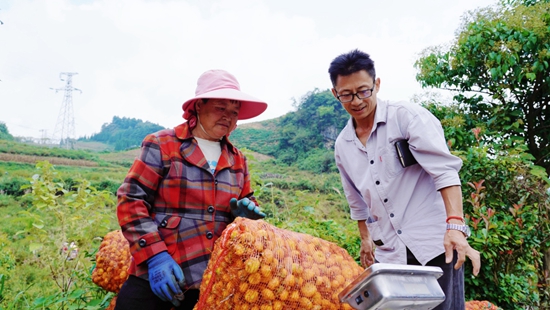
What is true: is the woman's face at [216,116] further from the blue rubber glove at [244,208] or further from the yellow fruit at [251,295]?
the yellow fruit at [251,295]

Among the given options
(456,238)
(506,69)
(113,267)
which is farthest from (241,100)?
(506,69)

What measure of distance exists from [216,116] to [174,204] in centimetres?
42

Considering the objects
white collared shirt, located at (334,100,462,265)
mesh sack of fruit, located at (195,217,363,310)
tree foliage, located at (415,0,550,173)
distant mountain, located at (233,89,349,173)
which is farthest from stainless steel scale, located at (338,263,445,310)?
distant mountain, located at (233,89,349,173)

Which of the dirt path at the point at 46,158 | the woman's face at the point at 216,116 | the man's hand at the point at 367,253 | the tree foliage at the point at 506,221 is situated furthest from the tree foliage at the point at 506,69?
the dirt path at the point at 46,158

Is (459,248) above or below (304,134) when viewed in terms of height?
below

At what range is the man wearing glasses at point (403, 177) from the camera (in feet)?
4.84

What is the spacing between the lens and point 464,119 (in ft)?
14.1

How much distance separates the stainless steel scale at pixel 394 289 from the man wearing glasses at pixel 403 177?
39 cm

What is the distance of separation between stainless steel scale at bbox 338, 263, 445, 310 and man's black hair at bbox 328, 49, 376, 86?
35.6 inches

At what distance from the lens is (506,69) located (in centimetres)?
403

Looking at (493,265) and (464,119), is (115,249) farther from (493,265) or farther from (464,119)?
(464,119)

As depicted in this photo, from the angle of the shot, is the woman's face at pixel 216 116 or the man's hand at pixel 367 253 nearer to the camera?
the woman's face at pixel 216 116

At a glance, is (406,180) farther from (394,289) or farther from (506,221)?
(506,221)

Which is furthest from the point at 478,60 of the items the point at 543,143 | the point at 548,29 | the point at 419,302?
the point at 419,302
